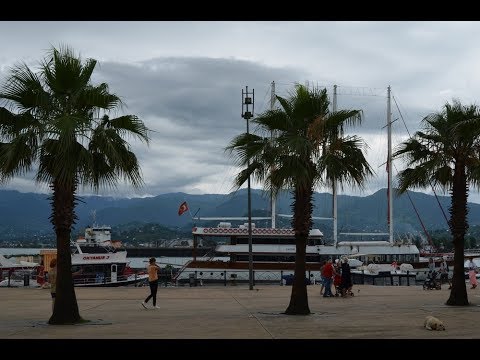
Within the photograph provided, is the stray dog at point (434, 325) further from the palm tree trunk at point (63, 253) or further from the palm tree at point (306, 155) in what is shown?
the palm tree trunk at point (63, 253)

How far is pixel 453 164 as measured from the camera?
70.7ft

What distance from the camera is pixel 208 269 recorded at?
54.2m

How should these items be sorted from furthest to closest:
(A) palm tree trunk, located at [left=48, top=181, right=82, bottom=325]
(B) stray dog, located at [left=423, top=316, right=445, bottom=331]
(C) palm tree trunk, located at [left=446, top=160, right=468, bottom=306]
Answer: (C) palm tree trunk, located at [left=446, top=160, right=468, bottom=306], (A) palm tree trunk, located at [left=48, top=181, right=82, bottom=325], (B) stray dog, located at [left=423, top=316, right=445, bottom=331]

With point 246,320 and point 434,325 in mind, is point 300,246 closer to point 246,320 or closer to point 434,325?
point 246,320

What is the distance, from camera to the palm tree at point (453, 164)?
68.5 feet

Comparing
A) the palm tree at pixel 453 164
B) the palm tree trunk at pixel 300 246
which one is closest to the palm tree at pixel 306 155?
the palm tree trunk at pixel 300 246

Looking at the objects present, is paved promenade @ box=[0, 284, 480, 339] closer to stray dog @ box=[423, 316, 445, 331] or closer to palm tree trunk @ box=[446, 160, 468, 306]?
stray dog @ box=[423, 316, 445, 331]

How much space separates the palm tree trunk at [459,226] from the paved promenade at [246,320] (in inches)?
20.2

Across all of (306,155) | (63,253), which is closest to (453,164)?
(306,155)

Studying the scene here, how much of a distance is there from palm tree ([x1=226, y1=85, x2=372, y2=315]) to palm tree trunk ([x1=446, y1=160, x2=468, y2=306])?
4294 mm

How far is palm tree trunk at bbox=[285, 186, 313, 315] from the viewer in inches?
734

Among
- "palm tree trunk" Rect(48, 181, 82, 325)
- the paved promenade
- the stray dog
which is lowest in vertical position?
the paved promenade

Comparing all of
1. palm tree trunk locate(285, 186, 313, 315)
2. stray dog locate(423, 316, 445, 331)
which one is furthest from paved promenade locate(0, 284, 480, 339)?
palm tree trunk locate(285, 186, 313, 315)

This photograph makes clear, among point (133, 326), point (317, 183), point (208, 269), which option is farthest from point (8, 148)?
point (208, 269)
